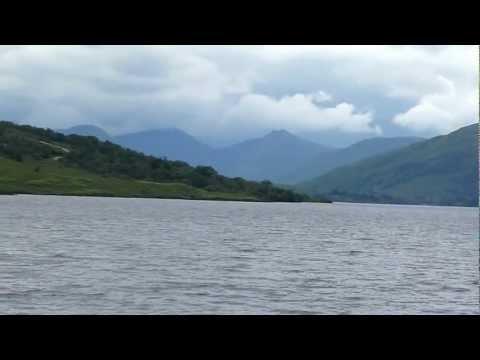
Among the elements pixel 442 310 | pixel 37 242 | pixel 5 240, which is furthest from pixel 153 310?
pixel 5 240

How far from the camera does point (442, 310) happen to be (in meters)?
32.0

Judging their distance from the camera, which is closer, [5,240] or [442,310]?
[442,310]

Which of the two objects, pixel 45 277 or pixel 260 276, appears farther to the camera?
pixel 260 276
